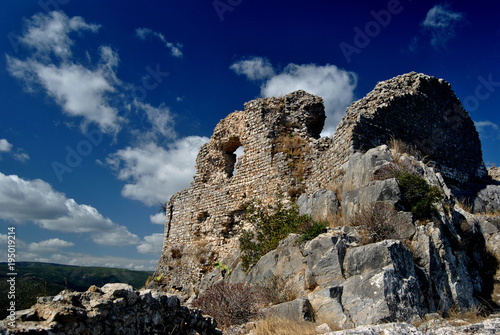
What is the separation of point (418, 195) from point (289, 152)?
633 centimetres

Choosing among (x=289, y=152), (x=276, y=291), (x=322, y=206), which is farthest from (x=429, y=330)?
(x=289, y=152)

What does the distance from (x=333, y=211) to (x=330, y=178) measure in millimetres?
2019

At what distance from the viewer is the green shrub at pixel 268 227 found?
9.25 m

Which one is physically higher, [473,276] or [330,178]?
[330,178]

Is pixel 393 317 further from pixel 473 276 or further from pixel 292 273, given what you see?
pixel 473 276

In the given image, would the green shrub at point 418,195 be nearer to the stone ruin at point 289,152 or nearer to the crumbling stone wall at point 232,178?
the stone ruin at point 289,152

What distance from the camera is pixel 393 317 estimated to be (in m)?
4.56

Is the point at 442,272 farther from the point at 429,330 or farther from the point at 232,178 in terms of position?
the point at 232,178

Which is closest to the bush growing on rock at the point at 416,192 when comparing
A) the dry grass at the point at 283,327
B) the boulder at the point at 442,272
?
the boulder at the point at 442,272

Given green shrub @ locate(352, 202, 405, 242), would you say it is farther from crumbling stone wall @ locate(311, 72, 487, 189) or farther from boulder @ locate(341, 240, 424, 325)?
crumbling stone wall @ locate(311, 72, 487, 189)

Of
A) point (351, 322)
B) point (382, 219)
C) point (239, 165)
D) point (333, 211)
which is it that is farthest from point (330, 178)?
point (351, 322)

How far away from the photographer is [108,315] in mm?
3840

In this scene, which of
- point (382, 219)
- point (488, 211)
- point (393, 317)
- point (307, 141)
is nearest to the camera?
point (393, 317)

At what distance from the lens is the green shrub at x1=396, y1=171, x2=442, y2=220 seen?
6496 mm
